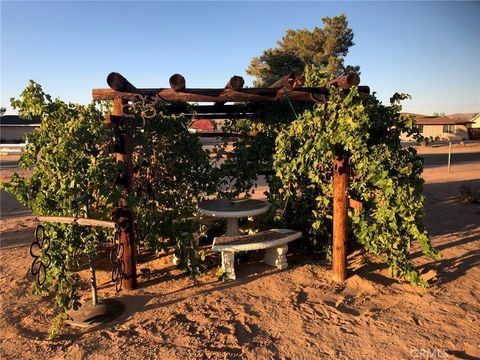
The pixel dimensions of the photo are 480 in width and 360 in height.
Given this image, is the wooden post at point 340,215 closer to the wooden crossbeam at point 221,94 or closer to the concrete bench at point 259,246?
the concrete bench at point 259,246

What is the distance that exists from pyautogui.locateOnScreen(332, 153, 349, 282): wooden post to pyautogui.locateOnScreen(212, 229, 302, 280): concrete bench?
2.53 ft

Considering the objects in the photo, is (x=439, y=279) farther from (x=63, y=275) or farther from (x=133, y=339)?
(x=63, y=275)

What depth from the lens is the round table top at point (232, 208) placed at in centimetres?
523

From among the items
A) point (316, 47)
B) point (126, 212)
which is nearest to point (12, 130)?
point (316, 47)

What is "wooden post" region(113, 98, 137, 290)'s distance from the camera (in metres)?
4.54

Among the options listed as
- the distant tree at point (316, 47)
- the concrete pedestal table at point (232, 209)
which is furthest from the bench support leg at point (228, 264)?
the distant tree at point (316, 47)

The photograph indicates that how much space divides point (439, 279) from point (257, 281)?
2.55m

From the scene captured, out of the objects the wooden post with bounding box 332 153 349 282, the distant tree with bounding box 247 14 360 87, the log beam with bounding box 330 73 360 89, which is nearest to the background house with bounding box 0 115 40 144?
the distant tree with bounding box 247 14 360 87

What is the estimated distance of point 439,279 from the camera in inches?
193

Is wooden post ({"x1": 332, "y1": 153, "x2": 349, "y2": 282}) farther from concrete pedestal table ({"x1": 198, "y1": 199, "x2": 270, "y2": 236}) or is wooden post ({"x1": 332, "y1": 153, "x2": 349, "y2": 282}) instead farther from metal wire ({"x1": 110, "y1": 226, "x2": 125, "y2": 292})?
metal wire ({"x1": 110, "y1": 226, "x2": 125, "y2": 292})

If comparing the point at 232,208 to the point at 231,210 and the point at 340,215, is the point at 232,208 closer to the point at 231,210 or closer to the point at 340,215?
the point at 231,210

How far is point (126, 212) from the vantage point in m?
4.62

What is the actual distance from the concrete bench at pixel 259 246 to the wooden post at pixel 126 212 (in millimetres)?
1141
